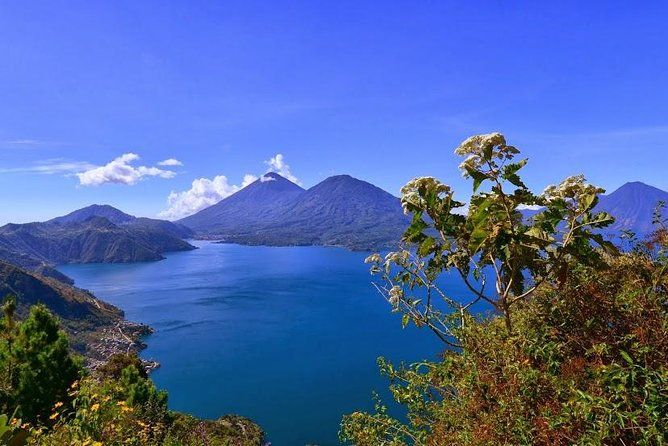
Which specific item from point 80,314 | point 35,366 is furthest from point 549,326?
point 80,314

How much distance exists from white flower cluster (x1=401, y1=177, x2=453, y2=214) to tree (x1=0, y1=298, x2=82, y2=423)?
58.6 ft

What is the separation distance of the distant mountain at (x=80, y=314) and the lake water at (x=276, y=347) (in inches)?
231

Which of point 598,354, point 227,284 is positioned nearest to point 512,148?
point 598,354

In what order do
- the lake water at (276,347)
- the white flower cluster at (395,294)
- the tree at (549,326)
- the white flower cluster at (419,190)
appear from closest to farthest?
1. the tree at (549,326)
2. the white flower cluster at (419,190)
3. the white flower cluster at (395,294)
4. the lake water at (276,347)

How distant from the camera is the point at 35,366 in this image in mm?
16734

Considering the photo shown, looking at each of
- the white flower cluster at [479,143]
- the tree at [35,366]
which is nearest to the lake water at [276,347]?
→ the tree at [35,366]

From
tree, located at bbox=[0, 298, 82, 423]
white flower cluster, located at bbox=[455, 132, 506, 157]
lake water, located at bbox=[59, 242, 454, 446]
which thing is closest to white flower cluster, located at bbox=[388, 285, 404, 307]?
white flower cluster, located at bbox=[455, 132, 506, 157]

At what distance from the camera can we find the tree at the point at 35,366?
1597 cm

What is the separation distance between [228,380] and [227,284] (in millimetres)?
87015

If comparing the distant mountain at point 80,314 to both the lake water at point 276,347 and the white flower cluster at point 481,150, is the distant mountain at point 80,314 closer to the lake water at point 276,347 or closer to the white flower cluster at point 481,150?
the lake water at point 276,347

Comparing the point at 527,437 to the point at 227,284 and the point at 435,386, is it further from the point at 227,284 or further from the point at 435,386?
the point at 227,284

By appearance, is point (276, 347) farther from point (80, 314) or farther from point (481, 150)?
point (481, 150)

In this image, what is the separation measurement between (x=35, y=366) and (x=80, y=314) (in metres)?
102

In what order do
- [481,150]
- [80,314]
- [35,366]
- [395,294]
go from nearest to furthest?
[481,150], [395,294], [35,366], [80,314]
